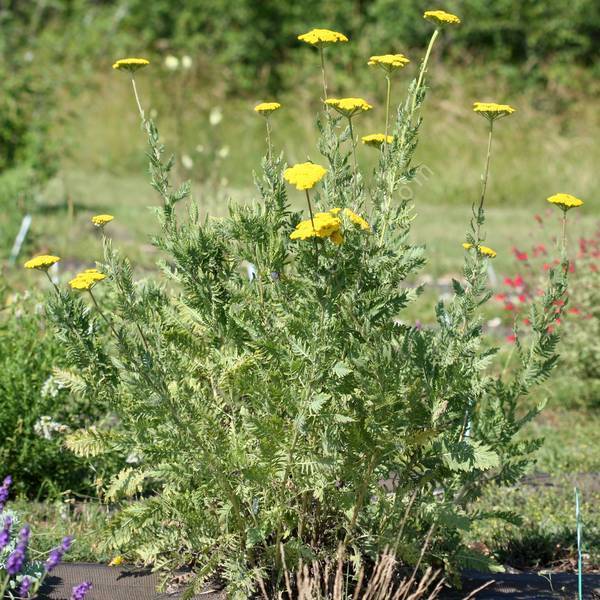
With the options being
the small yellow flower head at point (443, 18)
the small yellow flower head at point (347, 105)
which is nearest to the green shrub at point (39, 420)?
the small yellow flower head at point (347, 105)

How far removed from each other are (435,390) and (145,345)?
2.47 ft

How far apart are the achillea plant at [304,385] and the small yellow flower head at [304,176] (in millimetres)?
212

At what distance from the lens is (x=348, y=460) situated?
2.86 metres

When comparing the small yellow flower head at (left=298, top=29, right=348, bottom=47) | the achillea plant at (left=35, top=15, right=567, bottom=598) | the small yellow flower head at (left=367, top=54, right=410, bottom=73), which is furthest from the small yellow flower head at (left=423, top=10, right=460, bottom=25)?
the small yellow flower head at (left=298, top=29, right=348, bottom=47)

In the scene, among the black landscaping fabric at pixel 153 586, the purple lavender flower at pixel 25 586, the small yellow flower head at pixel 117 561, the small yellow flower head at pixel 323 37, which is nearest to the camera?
the purple lavender flower at pixel 25 586

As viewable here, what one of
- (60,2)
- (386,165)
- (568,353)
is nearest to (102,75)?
(60,2)

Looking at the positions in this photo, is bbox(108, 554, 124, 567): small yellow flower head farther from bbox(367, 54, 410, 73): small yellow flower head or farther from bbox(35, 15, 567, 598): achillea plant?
bbox(367, 54, 410, 73): small yellow flower head

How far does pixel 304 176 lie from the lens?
2441 mm

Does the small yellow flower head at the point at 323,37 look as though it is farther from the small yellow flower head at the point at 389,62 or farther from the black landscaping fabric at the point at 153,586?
the black landscaping fabric at the point at 153,586

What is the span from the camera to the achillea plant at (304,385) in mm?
2750

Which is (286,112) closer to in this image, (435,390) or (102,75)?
(102,75)

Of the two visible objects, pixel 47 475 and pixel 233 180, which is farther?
pixel 233 180

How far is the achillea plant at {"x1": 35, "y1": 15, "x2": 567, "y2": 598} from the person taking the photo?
9.02 feet

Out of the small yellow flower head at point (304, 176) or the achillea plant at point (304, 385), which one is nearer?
the small yellow flower head at point (304, 176)
